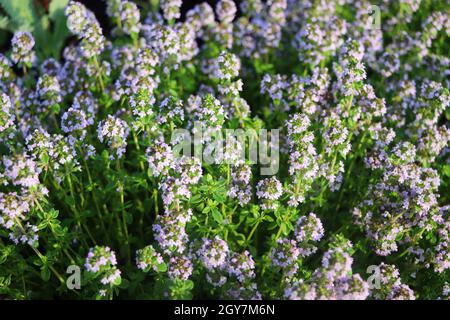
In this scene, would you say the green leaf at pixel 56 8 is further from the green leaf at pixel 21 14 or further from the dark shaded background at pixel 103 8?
the dark shaded background at pixel 103 8

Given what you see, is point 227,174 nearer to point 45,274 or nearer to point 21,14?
point 45,274

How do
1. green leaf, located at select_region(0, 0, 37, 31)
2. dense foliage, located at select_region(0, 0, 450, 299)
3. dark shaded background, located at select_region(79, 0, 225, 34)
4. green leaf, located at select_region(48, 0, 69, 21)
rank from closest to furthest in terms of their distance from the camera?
dense foliage, located at select_region(0, 0, 450, 299), green leaf, located at select_region(0, 0, 37, 31), green leaf, located at select_region(48, 0, 69, 21), dark shaded background, located at select_region(79, 0, 225, 34)

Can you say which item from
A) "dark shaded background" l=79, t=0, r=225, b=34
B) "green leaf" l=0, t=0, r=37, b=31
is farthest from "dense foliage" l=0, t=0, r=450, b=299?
"dark shaded background" l=79, t=0, r=225, b=34

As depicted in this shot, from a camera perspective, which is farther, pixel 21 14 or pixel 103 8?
pixel 103 8

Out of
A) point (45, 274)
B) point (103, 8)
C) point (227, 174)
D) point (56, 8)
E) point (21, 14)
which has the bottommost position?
point (45, 274)

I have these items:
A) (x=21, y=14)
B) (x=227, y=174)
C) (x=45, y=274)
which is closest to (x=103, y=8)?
(x=21, y=14)

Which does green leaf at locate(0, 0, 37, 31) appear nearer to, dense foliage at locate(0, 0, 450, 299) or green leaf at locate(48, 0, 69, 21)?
green leaf at locate(48, 0, 69, 21)

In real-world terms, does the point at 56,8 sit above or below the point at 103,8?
below

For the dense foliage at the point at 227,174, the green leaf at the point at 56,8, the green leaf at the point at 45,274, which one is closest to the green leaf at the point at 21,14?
the green leaf at the point at 56,8
